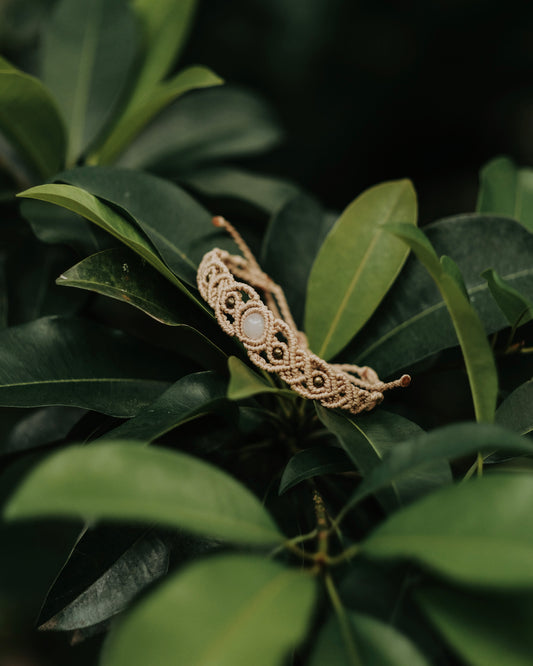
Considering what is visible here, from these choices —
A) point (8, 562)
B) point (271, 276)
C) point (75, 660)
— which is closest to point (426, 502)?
point (271, 276)

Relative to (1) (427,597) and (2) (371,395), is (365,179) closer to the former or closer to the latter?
(2) (371,395)

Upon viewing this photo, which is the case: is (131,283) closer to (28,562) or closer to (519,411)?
(519,411)

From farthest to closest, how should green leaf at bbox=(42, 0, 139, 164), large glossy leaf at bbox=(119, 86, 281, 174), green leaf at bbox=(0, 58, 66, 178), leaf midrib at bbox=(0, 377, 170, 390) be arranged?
large glossy leaf at bbox=(119, 86, 281, 174), green leaf at bbox=(42, 0, 139, 164), green leaf at bbox=(0, 58, 66, 178), leaf midrib at bbox=(0, 377, 170, 390)

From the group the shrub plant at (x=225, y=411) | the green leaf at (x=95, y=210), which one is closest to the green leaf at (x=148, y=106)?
the shrub plant at (x=225, y=411)

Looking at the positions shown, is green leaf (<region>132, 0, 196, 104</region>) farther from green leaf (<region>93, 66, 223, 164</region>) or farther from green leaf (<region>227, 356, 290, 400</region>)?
green leaf (<region>227, 356, 290, 400</region>)

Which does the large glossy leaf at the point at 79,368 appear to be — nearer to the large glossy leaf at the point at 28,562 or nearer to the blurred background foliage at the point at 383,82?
the large glossy leaf at the point at 28,562

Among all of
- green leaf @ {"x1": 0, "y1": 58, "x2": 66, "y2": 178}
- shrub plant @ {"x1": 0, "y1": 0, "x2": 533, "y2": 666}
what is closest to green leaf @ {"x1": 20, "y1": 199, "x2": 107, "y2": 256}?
shrub plant @ {"x1": 0, "y1": 0, "x2": 533, "y2": 666}
